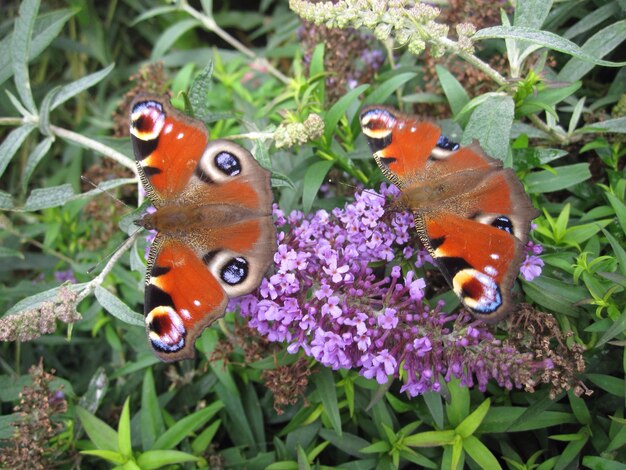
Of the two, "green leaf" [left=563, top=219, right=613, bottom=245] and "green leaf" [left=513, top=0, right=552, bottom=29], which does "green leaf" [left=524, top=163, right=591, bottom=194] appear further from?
"green leaf" [left=513, top=0, right=552, bottom=29]

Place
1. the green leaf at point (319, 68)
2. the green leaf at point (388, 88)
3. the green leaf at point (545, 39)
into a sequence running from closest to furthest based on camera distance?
the green leaf at point (545, 39)
the green leaf at point (388, 88)
the green leaf at point (319, 68)

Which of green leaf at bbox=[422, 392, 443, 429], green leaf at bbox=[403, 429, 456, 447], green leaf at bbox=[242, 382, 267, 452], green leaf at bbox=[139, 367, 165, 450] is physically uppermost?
green leaf at bbox=[422, 392, 443, 429]

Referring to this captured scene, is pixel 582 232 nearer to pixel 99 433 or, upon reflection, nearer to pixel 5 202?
pixel 99 433

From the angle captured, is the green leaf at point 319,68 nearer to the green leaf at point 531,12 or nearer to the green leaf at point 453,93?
the green leaf at point 453,93

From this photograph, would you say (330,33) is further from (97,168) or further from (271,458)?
(271,458)

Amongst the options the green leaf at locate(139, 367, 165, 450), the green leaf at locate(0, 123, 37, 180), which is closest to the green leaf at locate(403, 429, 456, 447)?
the green leaf at locate(139, 367, 165, 450)

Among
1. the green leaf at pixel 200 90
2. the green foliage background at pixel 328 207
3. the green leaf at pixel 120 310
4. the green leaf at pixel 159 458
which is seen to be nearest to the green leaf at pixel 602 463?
the green foliage background at pixel 328 207
